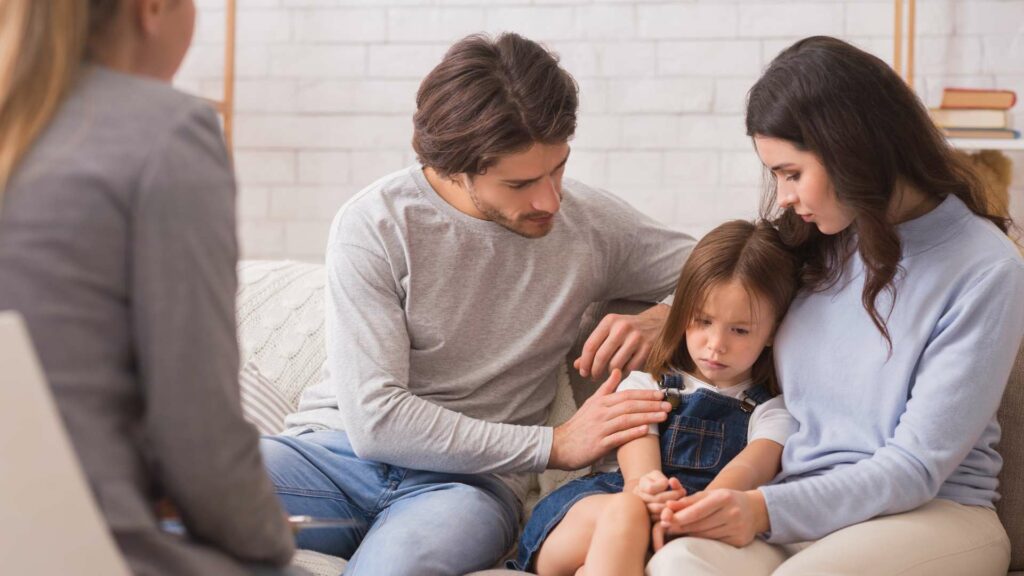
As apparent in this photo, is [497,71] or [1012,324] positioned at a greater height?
[497,71]

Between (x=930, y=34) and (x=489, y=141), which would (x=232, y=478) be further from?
(x=930, y=34)

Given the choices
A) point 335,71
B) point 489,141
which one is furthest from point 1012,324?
point 335,71

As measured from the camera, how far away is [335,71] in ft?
12.5

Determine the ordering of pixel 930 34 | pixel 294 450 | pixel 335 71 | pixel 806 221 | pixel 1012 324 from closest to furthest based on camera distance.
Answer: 1. pixel 1012 324
2. pixel 806 221
3. pixel 294 450
4. pixel 930 34
5. pixel 335 71

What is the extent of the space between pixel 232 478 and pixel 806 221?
3.65 ft

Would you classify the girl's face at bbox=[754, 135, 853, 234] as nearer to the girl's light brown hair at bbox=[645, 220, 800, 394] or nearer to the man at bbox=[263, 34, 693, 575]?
the girl's light brown hair at bbox=[645, 220, 800, 394]

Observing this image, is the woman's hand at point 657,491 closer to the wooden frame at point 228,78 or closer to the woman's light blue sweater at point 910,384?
the woman's light blue sweater at point 910,384

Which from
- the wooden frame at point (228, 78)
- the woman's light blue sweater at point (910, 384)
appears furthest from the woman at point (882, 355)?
the wooden frame at point (228, 78)

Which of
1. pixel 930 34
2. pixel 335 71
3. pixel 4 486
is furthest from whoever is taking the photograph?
pixel 335 71

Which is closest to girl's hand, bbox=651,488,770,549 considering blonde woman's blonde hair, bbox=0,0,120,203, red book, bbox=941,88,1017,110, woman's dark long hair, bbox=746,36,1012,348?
woman's dark long hair, bbox=746,36,1012,348

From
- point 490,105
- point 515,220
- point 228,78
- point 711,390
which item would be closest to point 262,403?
point 515,220

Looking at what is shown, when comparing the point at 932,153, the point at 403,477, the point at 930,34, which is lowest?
the point at 403,477

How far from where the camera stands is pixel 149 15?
39.2 inches

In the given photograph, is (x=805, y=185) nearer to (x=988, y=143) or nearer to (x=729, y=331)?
(x=729, y=331)
